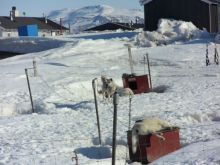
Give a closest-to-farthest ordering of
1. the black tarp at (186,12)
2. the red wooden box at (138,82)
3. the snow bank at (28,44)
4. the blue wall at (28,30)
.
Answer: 1. the red wooden box at (138,82)
2. the black tarp at (186,12)
3. the snow bank at (28,44)
4. the blue wall at (28,30)

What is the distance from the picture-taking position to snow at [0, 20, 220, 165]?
27.9 feet

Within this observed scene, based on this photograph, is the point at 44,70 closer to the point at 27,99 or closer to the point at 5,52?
the point at 27,99

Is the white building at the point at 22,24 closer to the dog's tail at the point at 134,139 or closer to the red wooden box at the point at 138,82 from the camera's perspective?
the red wooden box at the point at 138,82

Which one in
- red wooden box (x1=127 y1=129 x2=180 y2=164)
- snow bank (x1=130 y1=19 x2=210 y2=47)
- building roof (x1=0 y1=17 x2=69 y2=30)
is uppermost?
building roof (x1=0 y1=17 x2=69 y2=30)

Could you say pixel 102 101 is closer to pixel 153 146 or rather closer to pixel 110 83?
pixel 110 83

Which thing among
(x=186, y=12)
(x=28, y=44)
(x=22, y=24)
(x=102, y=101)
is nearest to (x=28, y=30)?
(x=28, y=44)

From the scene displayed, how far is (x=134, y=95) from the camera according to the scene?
1463 cm

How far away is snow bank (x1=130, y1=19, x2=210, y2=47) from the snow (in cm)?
6

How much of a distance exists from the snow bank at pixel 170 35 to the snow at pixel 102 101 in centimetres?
6

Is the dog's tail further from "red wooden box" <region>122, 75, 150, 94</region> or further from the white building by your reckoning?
the white building

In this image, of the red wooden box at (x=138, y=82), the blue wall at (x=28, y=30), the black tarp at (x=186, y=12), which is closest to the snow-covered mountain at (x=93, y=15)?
the blue wall at (x=28, y=30)

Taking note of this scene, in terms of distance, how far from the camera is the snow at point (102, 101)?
8.50 meters

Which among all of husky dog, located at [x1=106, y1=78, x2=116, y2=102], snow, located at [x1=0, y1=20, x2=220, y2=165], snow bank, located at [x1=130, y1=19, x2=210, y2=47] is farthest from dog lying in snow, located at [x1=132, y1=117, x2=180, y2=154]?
snow bank, located at [x1=130, y1=19, x2=210, y2=47]

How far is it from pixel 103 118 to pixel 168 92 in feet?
13.0
